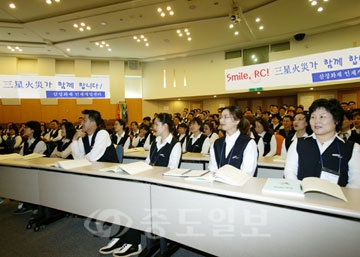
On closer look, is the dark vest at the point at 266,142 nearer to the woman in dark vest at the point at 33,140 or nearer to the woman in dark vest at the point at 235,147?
the woman in dark vest at the point at 235,147

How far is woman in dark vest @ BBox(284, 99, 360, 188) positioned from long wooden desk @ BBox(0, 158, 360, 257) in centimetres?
28

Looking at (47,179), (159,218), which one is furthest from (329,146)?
(47,179)

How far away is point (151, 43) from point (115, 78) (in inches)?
132

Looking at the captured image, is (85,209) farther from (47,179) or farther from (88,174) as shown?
(47,179)

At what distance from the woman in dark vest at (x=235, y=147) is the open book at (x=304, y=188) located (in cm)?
54

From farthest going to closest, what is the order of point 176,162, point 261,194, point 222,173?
point 176,162
point 222,173
point 261,194

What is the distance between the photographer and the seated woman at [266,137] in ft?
13.2

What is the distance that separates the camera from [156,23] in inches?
306

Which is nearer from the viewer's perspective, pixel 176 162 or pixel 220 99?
pixel 176 162

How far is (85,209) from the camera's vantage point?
2.29m

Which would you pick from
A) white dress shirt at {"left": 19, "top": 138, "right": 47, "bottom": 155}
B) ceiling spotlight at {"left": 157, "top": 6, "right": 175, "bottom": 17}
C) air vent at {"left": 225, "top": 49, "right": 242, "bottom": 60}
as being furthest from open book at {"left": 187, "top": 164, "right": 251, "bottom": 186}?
air vent at {"left": 225, "top": 49, "right": 242, "bottom": 60}

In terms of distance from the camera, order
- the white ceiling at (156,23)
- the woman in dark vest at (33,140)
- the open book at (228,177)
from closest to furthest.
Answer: the open book at (228,177), the woman in dark vest at (33,140), the white ceiling at (156,23)

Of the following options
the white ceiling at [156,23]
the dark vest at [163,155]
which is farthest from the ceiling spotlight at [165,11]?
the dark vest at [163,155]

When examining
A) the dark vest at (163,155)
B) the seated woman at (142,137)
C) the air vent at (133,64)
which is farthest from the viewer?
the air vent at (133,64)
